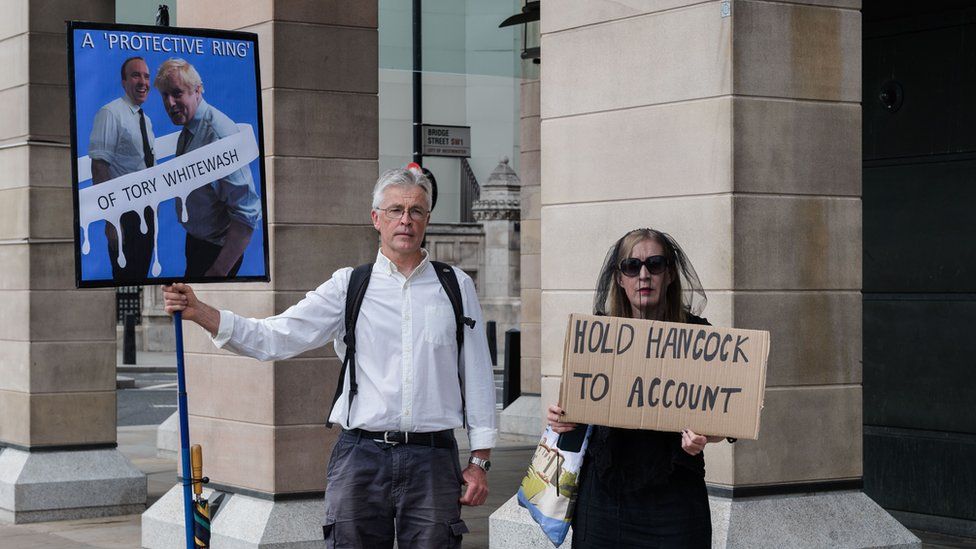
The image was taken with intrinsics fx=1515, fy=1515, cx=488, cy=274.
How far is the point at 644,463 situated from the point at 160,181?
86.9 inches

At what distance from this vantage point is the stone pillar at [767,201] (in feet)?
21.9

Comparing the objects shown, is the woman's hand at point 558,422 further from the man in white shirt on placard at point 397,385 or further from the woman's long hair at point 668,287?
the man in white shirt on placard at point 397,385

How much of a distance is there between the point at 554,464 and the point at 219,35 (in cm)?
226

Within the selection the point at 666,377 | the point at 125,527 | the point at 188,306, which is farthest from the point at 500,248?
the point at 666,377

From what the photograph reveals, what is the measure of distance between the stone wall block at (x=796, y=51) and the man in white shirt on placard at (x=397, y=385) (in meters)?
2.05

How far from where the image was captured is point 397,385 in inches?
207

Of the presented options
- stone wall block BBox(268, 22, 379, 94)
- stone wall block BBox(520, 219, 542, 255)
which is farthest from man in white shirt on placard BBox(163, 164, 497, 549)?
stone wall block BBox(520, 219, 542, 255)

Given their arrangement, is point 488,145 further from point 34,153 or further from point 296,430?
point 296,430

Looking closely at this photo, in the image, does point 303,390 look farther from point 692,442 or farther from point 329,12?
point 692,442

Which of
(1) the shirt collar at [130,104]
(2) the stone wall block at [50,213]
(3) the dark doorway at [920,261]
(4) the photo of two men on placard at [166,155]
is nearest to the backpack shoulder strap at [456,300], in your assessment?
(4) the photo of two men on placard at [166,155]

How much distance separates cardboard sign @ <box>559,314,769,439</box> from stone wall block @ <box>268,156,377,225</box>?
456 cm

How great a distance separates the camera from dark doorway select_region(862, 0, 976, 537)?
9.66m

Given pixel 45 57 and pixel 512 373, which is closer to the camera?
pixel 45 57

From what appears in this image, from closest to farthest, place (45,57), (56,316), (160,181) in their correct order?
(160,181), (45,57), (56,316)
